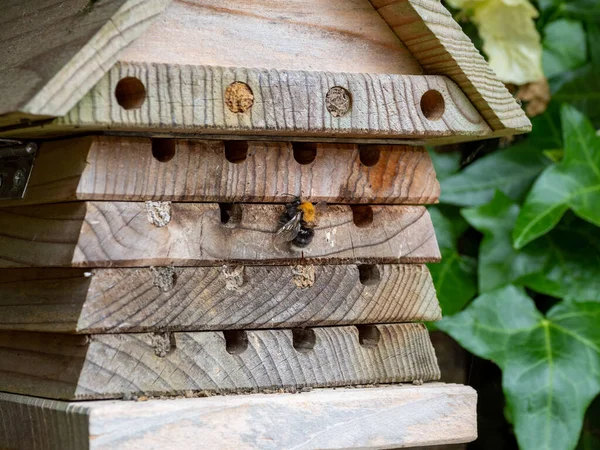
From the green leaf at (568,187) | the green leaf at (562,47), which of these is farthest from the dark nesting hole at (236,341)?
the green leaf at (562,47)

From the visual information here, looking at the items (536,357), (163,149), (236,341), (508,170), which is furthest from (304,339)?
(508,170)

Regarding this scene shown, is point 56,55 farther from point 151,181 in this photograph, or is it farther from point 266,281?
point 266,281

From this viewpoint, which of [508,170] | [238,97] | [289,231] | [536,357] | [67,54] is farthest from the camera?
[508,170]

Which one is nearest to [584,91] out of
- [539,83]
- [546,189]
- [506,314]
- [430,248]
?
[539,83]

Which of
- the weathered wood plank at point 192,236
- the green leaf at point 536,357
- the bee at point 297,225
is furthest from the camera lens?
the green leaf at point 536,357

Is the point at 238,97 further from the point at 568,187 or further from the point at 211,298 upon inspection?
the point at 568,187

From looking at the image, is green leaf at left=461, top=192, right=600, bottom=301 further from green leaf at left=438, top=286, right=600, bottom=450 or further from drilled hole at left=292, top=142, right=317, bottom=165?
drilled hole at left=292, top=142, right=317, bottom=165

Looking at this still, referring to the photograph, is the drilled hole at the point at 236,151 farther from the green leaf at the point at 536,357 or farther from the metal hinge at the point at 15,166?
the green leaf at the point at 536,357
